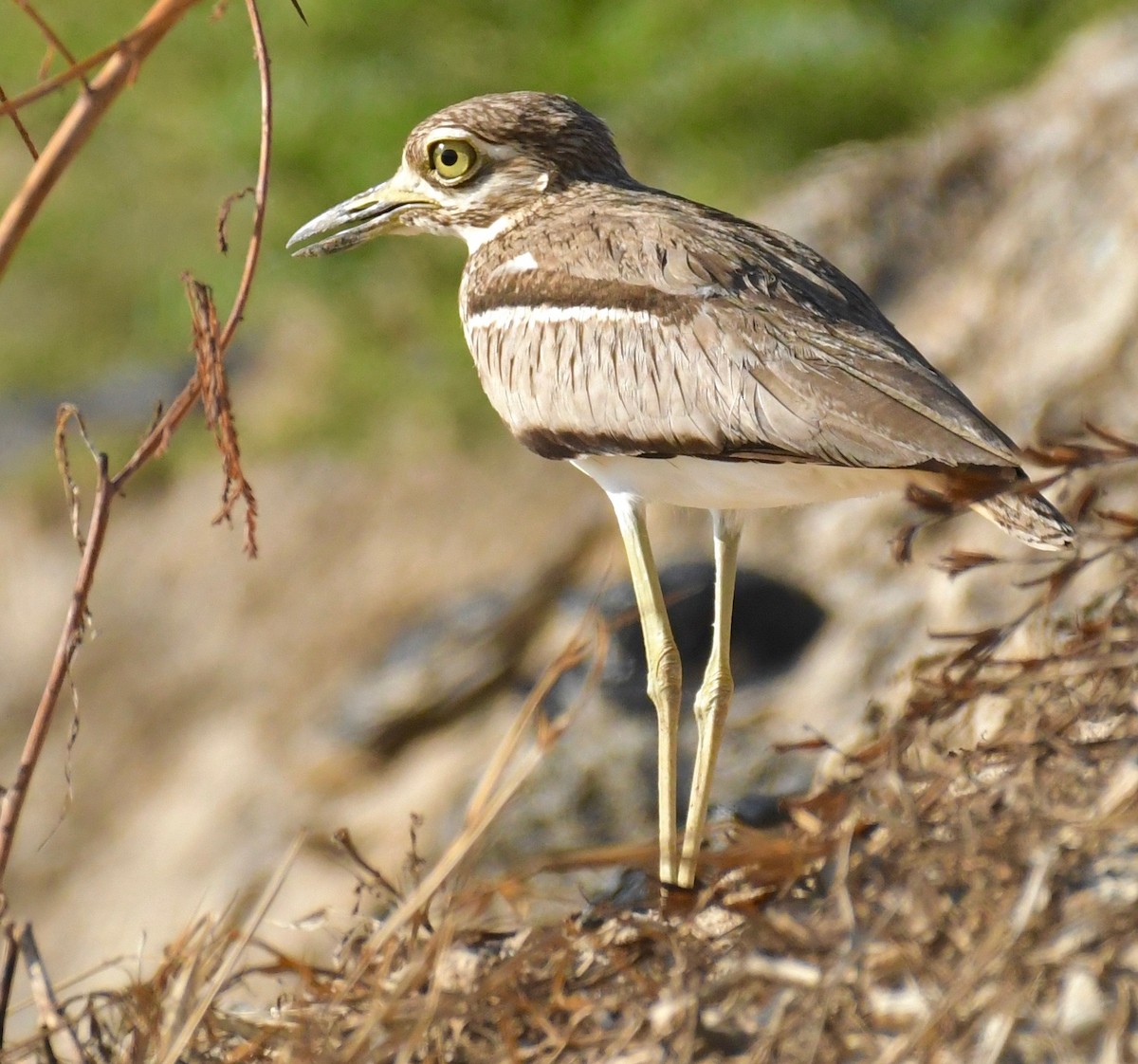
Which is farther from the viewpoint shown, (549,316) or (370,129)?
(370,129)

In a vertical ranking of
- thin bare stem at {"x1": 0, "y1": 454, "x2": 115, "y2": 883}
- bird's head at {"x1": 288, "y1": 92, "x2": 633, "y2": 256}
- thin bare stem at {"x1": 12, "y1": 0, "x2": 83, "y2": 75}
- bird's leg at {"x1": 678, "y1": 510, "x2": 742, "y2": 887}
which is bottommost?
bird's leg at {"x1": 678, "y1": 510, "x2": 742, "y2": 887}

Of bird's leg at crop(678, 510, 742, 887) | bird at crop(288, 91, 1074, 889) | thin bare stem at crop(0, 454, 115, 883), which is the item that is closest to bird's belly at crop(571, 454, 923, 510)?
bird at crop(288, 91, 1074, 889)

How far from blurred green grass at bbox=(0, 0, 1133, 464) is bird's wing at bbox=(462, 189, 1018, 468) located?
4.56 m

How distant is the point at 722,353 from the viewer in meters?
3.06

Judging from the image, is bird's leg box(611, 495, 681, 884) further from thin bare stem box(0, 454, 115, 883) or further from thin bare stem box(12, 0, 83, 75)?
thin bare stem box(12, 0, 83, 75)

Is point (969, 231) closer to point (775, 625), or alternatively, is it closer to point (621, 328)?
point (775, 625)

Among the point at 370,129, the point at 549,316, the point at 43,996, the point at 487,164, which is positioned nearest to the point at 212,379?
the point at 43,996

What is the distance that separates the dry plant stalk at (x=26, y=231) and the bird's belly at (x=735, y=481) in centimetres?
85

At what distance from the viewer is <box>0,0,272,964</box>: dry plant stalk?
1.68 m

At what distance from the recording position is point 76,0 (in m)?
10.5

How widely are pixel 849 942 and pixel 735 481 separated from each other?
3.77 ft

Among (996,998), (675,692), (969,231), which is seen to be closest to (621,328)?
(675,692)

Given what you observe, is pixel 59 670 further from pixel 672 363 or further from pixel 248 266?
pixel 672 363

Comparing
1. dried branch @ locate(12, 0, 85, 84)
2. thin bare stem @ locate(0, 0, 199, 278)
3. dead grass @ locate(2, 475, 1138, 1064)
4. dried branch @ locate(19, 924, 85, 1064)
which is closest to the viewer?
thin bare stem @ locate(0, 0, 199, 278)
